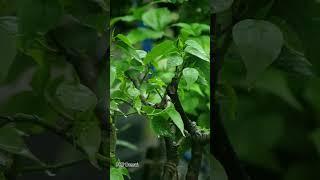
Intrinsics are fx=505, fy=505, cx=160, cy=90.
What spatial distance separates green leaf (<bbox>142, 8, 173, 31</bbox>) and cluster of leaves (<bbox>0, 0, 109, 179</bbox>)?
316 millimetres

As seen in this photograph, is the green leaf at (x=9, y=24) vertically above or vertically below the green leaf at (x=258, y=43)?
above

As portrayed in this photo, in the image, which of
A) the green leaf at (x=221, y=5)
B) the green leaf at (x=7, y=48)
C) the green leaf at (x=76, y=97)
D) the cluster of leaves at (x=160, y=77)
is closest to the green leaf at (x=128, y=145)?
the cluster of leaves at (x=160, y=77)

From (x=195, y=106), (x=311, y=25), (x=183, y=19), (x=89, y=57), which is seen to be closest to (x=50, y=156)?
(x=89, y=57)

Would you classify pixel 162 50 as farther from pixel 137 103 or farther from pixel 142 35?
pixel 142 35

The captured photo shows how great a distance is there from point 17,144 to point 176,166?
1.14 ft

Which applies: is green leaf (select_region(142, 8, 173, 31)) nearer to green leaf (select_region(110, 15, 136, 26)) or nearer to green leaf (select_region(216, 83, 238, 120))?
green leaf (select_region(110, 15, 136, 26))

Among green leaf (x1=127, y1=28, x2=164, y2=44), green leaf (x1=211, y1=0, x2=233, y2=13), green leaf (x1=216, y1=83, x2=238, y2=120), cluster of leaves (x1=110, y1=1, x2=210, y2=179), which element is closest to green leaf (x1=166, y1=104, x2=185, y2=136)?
cluster of leaves (x1=110, y1=1, x2=210, y2=179)

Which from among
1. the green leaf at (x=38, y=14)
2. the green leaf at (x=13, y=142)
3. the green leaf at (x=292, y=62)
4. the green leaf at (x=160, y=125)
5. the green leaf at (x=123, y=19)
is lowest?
the green leaf at (x=13, y=142)

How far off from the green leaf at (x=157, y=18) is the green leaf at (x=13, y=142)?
48cm

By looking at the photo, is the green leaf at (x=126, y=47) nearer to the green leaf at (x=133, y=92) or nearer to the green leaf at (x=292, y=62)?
the green leaf at (x=133, y=92)

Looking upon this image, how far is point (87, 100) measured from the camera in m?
1.03

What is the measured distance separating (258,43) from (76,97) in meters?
0.38

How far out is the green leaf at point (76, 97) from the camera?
103 cm

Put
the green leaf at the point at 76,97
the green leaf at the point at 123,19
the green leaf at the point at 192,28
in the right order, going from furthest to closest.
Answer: the green leaf at the point at 123,19 → the green leaf at the point at 192,28 → the green leaf at the point at 76,97
